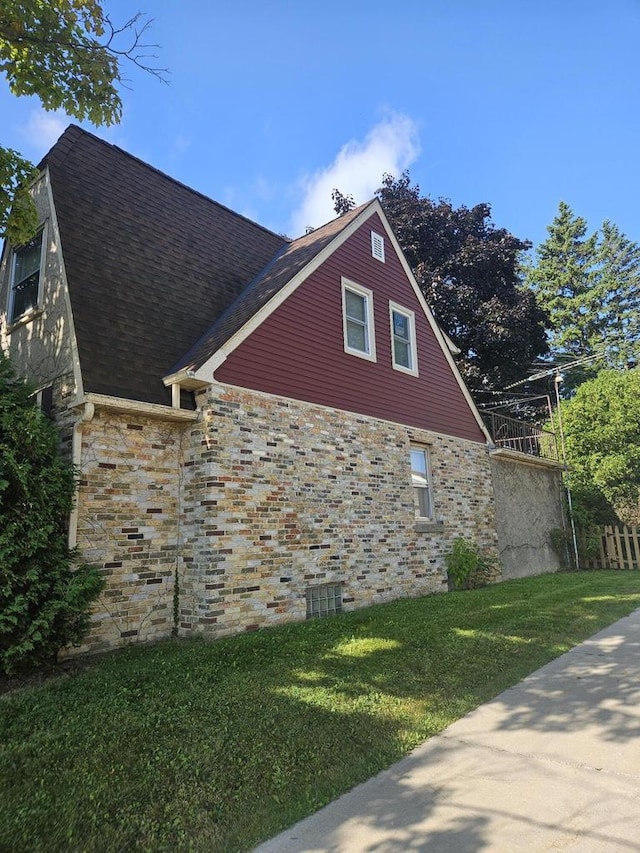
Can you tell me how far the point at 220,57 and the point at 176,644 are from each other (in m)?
8.08

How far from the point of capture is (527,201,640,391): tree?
1341 inches

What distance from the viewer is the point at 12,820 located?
2.63m

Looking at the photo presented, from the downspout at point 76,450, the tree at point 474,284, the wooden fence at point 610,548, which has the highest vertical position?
the tree at point 474,284

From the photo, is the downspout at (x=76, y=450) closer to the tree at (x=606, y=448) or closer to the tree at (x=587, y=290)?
the tree at (x=606, y=448)

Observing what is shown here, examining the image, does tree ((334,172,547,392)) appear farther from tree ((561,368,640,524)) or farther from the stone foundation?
the stone foundation

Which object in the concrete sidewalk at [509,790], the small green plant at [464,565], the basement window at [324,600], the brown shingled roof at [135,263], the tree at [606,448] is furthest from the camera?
the tree at [606,448]

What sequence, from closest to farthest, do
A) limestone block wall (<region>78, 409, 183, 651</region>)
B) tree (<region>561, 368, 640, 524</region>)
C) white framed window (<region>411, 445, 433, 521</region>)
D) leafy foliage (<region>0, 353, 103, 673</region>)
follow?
leafy foliage (<region>0, 353, 103, 673</region>)
limestone block wall (<region>78, 409, 183, 651</region>)
white framed window (<region>411, 445, 433, 521</region>)
tree (<region>561, 368, 640, 524</region>)

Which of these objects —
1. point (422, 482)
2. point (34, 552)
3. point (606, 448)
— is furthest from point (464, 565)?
point (606, 448)

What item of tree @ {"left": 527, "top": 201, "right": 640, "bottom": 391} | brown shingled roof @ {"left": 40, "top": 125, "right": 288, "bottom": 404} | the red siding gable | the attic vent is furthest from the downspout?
tree @ {"left": 527, "top": 201, "right": 640, "bottom": 391}

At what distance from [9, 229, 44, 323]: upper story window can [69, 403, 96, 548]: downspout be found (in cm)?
307

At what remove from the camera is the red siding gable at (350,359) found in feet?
26.7

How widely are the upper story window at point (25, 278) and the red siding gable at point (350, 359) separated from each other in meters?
3.57

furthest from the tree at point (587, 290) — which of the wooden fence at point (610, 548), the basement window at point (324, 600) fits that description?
the basement window at point (324, 600)

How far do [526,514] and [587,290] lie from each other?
27.6 meters
